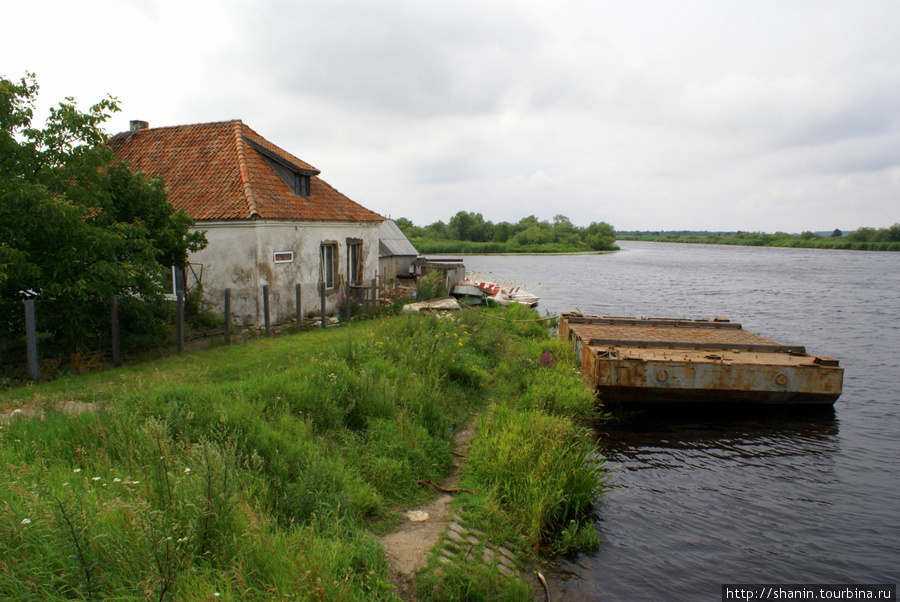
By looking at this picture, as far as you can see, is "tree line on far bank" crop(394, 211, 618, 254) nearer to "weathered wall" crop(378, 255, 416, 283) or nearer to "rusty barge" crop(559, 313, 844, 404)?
"weathered wall" crop(378, 255, 416, 283)

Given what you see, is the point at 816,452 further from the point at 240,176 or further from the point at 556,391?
the point at 240,176

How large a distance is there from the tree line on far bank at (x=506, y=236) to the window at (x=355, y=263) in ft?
233

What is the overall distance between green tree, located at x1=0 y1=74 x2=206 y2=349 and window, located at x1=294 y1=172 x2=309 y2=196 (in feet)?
21.2

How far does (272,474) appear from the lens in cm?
527

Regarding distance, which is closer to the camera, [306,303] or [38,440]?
[38,440]

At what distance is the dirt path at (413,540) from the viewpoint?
4.45 m

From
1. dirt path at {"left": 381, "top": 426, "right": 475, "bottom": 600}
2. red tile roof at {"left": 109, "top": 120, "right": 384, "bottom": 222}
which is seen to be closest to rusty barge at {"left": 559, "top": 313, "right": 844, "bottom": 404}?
dirt path at {"left": 381, "top": 426, "right": 475, "bottom": 600}

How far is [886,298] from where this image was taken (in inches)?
1272

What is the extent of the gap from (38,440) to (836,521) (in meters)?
9.27

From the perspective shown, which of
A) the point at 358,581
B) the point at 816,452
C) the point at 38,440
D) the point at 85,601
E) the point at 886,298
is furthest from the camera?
the point at 886,298

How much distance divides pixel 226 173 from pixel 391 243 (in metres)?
8.78

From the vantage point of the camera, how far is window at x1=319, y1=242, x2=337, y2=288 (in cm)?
1680

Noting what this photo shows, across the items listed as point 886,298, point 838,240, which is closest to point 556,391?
point 886,298

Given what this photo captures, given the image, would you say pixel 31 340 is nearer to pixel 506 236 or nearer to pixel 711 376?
pixel 711 376
